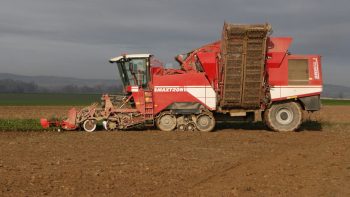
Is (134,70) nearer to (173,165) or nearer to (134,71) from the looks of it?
(134,71)

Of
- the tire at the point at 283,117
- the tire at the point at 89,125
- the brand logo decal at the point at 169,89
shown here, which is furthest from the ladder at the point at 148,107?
the tire at the point at 283,117

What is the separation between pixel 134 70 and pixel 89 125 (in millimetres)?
2750

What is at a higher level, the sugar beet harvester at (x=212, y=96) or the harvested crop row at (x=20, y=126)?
the sugar beet harvester at (x=212, y=96)

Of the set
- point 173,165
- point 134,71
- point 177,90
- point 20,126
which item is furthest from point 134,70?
point 173,165

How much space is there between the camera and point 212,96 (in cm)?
1889

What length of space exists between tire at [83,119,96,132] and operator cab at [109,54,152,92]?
75.8 inches

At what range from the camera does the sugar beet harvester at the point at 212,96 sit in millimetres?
18672

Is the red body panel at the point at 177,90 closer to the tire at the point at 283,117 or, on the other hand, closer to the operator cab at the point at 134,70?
the operator cab at the point at 134,70

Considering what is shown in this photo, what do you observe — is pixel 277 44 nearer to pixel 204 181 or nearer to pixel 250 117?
pixel 250 117

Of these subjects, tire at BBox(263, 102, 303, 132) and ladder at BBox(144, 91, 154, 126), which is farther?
tire at BBox(263, 102, 303, 132)

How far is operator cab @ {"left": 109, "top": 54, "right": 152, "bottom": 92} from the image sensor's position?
19484mm

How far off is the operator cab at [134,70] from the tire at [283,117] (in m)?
4.87

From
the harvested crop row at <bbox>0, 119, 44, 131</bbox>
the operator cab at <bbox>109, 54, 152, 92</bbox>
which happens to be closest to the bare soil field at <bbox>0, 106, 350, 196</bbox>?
the harvested crop row at <bbox>0, 119, 44, 131</bbox>

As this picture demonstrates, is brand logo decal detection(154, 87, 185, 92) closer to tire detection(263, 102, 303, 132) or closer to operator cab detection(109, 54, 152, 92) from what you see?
operator cab detection(109, 54, 152, 92)
